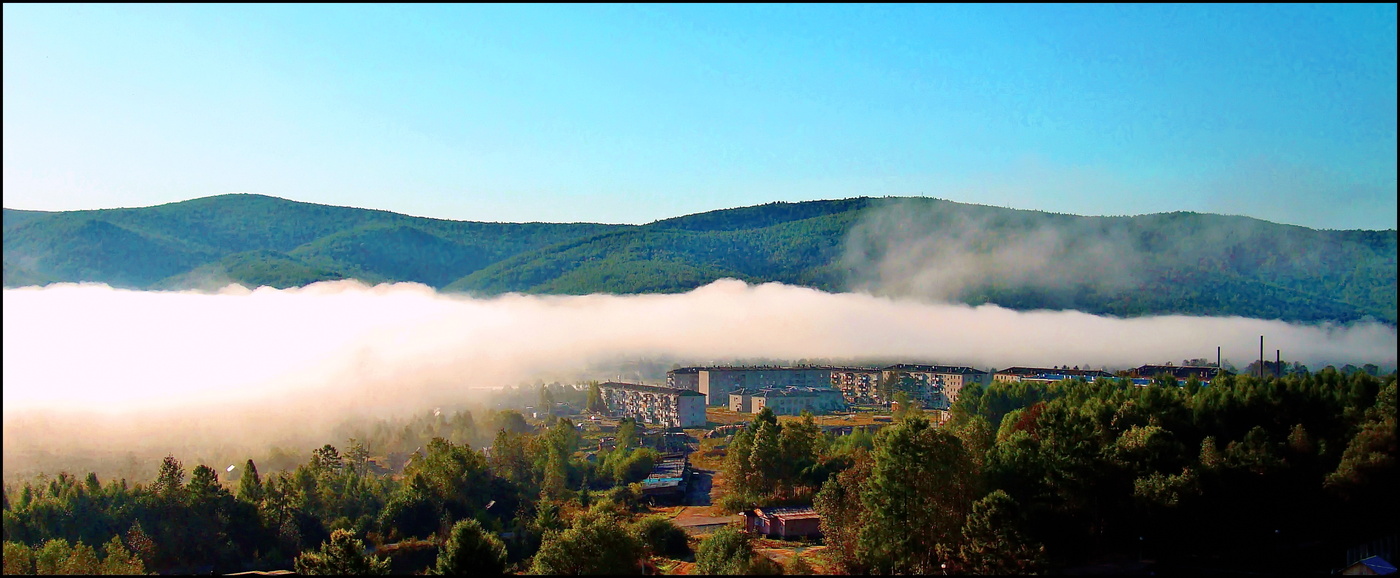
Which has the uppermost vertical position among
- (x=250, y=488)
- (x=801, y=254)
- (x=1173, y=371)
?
(x=801, y=254)

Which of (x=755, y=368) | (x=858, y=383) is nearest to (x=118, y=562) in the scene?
(x=755, y=368)

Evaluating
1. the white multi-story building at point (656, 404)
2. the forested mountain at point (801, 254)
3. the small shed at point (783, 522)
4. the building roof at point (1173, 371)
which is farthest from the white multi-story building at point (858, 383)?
the forested mountain at point (801, 254)

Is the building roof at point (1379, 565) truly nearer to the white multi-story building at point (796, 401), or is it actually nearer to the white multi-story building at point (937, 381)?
the white multi-story building at point (796, 401)

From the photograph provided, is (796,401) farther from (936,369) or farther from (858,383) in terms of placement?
(936,369)

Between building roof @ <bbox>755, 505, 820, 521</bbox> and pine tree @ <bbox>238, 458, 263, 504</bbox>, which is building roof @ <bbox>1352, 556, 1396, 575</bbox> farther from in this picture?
pine tree @ <bbox>238, 458, 263, 504</bbox>

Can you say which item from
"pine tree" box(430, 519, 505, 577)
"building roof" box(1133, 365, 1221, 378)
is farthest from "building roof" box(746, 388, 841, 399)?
"pine tree" box(430, 519, 505, 577)

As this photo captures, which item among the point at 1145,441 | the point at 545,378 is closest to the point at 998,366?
the point at 545,378

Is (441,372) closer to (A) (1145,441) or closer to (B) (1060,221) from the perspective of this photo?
(A) (1145,441)
